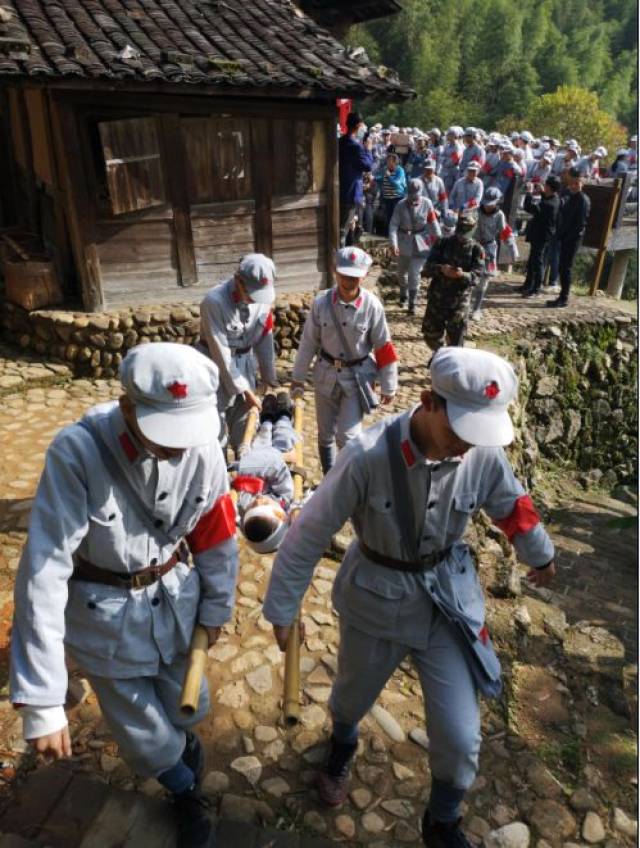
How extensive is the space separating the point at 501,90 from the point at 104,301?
58.9 m

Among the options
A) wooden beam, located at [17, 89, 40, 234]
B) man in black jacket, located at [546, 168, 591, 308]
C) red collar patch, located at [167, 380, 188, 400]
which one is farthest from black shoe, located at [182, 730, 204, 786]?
man in black jacket, located at [546, 168, 591, 308]

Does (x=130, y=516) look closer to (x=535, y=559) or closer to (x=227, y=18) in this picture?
(x=535, y=559)

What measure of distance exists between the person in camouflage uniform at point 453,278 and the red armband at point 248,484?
540 centimetres

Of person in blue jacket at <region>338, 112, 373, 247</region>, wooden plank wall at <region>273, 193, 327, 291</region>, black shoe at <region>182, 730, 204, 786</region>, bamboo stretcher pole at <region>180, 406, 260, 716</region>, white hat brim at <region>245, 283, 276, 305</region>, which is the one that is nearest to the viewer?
bamboo stretcher pole at <region>180, 406, 260, 716</region>

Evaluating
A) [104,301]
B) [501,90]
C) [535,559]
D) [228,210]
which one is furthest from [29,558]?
[501,90]

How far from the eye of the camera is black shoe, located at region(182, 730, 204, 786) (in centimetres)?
290

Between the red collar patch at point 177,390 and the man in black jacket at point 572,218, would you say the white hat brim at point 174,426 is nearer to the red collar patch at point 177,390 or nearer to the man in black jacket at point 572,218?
the red collar patch at point 177,390

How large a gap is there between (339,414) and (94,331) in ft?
15.4

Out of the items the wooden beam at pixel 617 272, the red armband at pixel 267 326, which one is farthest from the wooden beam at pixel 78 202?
the wooden beam at pixel 617 272

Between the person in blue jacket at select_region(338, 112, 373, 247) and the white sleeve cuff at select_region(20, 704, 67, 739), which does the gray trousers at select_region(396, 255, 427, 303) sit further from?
the white sleeve cuff at select_region(20, 704, 67, 739)

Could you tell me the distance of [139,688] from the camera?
2.46 meters

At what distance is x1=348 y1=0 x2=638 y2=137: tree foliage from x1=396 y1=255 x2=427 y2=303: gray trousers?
39598 mm

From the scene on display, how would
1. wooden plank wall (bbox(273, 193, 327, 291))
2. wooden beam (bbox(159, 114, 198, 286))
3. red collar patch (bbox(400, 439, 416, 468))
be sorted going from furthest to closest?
wooden plank wall (bbox(273, 193, 327, 291))
wooden beam (bbox(159, 114, 198, 286))
red collar patch (bbox(400, 439, 416, 468))

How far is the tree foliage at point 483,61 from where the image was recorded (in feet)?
172
